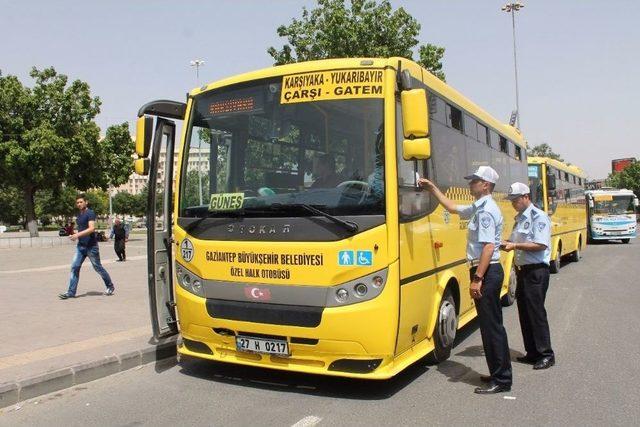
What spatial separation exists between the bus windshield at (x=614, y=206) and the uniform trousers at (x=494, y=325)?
86.7 feet

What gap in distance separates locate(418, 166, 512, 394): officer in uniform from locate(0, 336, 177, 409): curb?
359 cm

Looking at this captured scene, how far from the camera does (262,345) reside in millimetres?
5156

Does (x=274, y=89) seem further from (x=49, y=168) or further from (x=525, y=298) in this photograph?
(x=49, y=168)

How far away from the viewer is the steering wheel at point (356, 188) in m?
4.93

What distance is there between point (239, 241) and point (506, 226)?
5.86 meters

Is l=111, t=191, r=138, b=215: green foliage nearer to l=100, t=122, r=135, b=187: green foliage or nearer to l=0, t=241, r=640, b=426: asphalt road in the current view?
l=100, t=122, r=135, b=187: green foliage

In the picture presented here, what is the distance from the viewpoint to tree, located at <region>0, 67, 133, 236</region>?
100 ft

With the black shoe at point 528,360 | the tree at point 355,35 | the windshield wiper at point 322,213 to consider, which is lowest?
the black shoe at point 528,360

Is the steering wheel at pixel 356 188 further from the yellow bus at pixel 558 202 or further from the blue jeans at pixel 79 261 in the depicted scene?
the yellow bus at pixel 558 202

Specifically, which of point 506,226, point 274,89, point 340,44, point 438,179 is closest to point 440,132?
point 438,179

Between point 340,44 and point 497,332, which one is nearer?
point 497,332

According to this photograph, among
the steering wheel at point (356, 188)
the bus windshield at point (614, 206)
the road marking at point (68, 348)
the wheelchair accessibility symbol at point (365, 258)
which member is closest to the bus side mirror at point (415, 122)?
the steering wheel at point (356, 188)

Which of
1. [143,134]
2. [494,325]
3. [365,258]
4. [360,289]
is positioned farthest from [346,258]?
[143,134]

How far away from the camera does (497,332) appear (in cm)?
516
